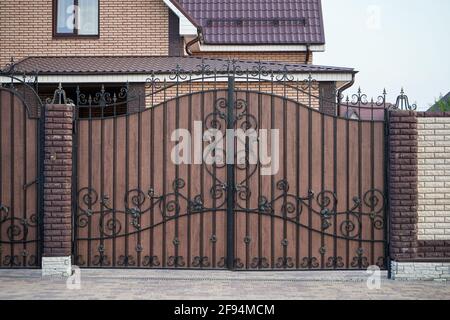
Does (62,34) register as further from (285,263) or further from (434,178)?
(434,178)

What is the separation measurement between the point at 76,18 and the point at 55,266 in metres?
8.75

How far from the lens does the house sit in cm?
1226

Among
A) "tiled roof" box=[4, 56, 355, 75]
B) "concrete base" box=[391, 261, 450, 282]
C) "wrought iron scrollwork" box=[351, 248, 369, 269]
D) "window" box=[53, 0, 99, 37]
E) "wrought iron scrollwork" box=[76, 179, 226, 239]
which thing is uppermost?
"window" box=[53, 0, 99, 37]

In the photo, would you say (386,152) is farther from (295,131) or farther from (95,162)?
(95,162)

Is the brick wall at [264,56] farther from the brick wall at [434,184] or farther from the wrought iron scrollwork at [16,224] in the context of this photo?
the wrought iron scrollwork at [16,224]

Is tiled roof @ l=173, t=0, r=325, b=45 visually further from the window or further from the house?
the window

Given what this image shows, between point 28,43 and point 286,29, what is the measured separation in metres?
6.44

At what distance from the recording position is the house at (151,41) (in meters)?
12.3

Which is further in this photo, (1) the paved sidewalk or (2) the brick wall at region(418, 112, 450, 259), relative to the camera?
(2) the brick wall at region(418, 112, 450, 259)

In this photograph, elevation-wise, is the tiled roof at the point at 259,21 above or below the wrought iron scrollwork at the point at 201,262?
above

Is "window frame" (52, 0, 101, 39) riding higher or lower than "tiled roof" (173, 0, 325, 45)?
lower

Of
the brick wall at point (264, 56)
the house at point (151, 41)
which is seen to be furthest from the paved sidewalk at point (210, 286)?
the brick wall at point (264, 56)

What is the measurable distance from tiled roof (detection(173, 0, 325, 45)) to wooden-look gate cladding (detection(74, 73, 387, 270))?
382 inches

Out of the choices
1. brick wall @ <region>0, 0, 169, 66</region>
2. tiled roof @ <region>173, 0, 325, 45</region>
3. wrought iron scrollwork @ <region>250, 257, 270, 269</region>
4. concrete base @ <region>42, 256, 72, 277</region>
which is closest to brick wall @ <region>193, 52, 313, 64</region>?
tiled roof @ <region>173, 0, 325, 45</region>
